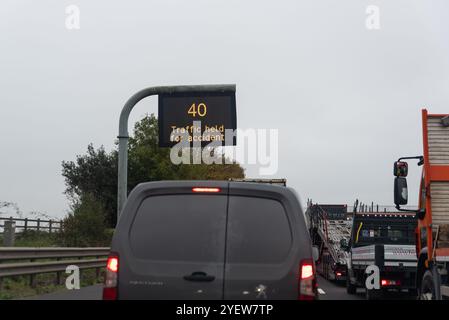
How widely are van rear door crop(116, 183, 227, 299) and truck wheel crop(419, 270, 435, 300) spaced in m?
5.74

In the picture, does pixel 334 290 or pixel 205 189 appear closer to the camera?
pixel 205 189

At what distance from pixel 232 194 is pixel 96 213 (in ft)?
68.1

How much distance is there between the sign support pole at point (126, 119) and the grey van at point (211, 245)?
954cm

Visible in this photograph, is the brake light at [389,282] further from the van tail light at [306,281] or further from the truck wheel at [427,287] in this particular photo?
the van tail light at [306,281]

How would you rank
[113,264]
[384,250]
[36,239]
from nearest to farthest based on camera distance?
[113,264]
[384,250]
[36,239]

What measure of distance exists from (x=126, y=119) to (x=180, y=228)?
422 inches

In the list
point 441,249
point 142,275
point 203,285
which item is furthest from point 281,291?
point 441,249

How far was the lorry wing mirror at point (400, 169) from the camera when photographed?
10727 millimetres

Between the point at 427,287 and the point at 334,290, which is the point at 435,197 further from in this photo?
the point at 334,290

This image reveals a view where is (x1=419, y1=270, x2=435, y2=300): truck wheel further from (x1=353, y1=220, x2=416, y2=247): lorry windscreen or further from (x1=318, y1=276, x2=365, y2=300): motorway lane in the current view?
(x1=353, y1=220, x2=416, y2=247): lorry windscreen

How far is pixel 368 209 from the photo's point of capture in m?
21.5

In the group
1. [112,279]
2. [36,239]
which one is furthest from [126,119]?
[36,239]

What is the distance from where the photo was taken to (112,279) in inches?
208

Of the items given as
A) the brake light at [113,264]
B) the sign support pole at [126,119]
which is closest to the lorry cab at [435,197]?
the brake light at [113,264]
